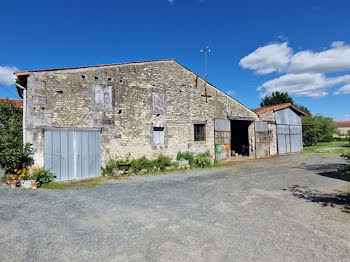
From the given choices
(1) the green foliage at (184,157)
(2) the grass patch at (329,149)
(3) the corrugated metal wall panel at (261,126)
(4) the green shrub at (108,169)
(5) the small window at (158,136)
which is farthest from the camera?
(2) the grass patch at (329,149)

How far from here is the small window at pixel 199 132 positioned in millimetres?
12339

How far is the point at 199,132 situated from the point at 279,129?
27.1 feet

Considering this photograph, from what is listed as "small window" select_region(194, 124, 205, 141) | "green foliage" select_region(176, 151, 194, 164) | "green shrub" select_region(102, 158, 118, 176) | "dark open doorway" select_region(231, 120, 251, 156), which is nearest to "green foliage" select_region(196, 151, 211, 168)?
"green foliage" select_region(176, 151, 194, 164)

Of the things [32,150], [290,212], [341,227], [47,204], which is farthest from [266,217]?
[32,150]

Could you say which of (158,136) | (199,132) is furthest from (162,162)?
(199,132)

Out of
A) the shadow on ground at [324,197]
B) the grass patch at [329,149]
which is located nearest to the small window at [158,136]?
the shadow on ground at [324,197]

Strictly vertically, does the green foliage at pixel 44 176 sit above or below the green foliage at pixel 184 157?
below

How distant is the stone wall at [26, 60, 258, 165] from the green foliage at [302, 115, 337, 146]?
15250 millimetres

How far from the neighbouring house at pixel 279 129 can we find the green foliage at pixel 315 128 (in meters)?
5.48

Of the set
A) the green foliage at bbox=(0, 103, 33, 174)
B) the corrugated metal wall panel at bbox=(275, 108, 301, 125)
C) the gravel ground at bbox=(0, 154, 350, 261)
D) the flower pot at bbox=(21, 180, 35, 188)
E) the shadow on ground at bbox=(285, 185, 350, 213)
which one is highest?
the corrugated metal wall panel at bbox=(275, 108, 301, 125)

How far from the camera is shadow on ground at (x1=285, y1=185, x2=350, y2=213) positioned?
4836mm

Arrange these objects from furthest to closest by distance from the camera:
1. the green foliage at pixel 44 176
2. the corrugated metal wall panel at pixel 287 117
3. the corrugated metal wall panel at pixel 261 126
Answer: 1. the corrugated metal wall panel at pixel 287 117
2. the corrugated metal wall panel at pixel 261 126
3. the green foliage at pixel 44 176

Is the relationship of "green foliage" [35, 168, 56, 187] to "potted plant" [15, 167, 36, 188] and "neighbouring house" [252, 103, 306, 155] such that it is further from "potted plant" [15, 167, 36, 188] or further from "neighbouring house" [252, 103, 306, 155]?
"neighbouring house" [252, 103, 306, 155]

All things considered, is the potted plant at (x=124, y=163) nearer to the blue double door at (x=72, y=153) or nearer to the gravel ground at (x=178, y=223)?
the blue double door at (x=72, y=153)
